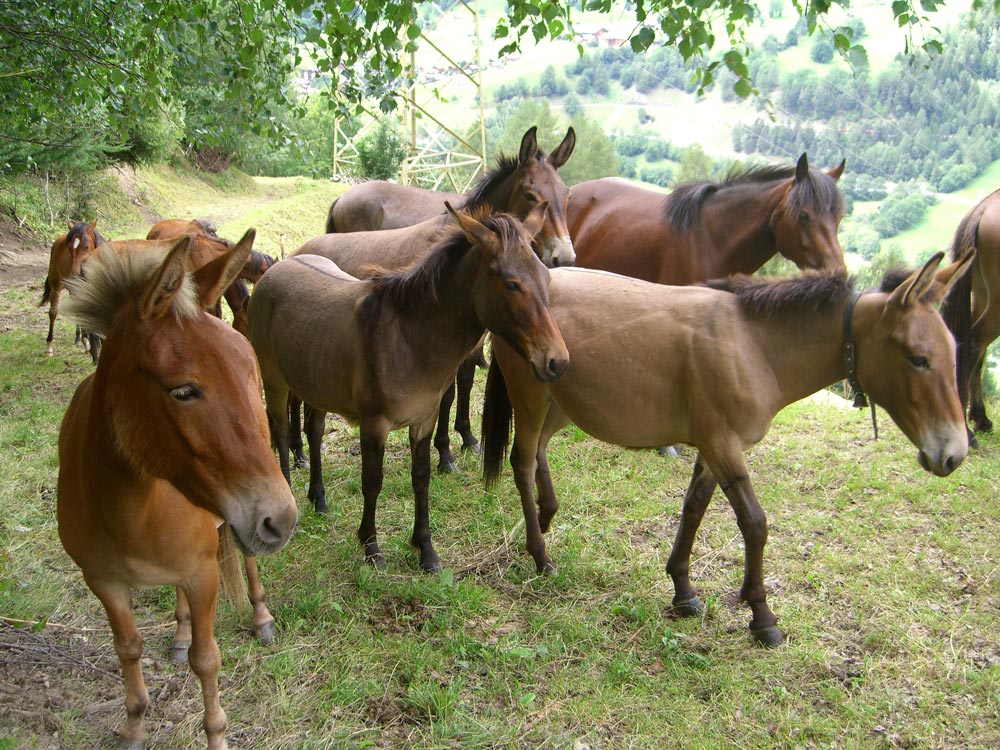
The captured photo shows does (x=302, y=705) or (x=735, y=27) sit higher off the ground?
(x=735, y=27)

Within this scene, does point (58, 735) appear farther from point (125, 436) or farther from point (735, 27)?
point (735, 27)

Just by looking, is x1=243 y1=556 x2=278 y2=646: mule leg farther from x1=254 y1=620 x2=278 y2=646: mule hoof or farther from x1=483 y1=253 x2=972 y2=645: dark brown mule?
x1=483 y1=253 x2=972 y2=645: dark brown mule

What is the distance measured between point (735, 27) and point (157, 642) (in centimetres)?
436

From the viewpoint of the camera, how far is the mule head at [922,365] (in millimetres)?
3174

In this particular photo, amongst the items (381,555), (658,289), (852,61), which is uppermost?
(852,61)

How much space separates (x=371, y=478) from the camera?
414 centimetres

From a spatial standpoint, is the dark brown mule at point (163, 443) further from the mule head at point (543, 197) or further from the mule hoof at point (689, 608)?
the mule head at point (543, 197)

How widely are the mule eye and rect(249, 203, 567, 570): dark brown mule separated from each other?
186cm

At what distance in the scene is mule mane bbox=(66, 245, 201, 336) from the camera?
2.07 m

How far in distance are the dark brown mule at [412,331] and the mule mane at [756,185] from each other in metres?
1.96

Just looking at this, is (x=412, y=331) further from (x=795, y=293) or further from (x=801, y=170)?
(x=801, y=170)

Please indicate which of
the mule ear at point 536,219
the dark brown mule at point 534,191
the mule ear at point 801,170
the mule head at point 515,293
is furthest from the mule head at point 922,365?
the dark brown mule at point 534,191

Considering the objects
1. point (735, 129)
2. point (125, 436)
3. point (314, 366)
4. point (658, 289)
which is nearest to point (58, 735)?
point (125, 436)

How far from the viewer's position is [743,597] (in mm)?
3652
